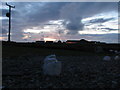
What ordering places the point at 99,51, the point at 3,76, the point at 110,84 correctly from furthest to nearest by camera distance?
the point at 99,51
the point at 3,76
the point at 110,84

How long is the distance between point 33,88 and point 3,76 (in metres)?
2.44

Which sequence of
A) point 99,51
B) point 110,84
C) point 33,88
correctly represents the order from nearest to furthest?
point 33,88 < point 110,84 < point 99,51

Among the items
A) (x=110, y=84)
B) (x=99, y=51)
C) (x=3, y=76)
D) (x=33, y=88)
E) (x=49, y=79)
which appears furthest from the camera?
(x=99, y=51)

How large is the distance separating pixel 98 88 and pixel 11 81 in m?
3.34

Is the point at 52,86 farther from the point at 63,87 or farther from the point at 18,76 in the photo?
the point at 18,76

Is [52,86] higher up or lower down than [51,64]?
lower down

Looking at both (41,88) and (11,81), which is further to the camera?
(11,81)

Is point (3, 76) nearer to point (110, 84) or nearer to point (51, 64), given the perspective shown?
point (51, 64)

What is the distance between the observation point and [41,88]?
5723 mm

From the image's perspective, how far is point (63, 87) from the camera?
589 cm

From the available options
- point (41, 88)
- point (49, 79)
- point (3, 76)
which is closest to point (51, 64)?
point (49, 79)

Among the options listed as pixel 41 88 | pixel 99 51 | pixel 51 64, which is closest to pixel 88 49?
pixel 99 51

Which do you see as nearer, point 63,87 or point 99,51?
point 63,87

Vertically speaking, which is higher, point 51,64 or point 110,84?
point 51,64
